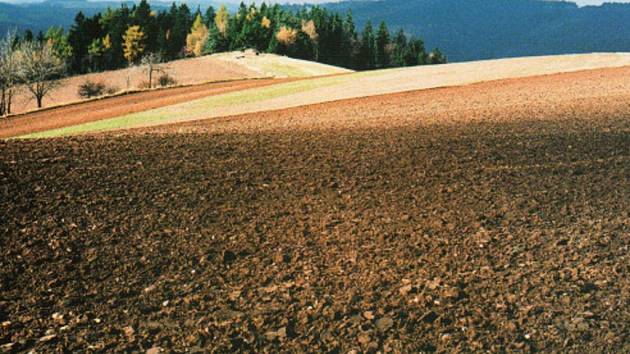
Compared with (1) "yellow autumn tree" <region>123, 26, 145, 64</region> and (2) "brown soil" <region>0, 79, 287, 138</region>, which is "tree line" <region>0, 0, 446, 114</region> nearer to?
(1) "yellow autumn tree" <region>123, 26, 145, 64</region>

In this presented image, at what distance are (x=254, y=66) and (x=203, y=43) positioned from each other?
3613 centimetres

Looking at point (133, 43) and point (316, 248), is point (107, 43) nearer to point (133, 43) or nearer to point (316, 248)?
point (133, 43)

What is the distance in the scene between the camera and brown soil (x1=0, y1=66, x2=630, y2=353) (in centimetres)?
567

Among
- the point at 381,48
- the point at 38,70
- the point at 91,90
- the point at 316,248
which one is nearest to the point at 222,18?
the point at 381,48

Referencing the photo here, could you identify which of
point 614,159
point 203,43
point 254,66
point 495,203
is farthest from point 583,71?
point 203,43

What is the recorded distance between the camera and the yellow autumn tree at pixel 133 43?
107812 mm

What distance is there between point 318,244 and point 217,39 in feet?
380

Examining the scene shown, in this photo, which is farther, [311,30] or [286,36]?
[311,30]

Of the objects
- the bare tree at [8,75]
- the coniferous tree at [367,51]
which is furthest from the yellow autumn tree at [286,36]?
the bare tree at [8,75]

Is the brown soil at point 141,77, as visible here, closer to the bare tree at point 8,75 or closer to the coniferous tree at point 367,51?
the bare tree at point 8,75

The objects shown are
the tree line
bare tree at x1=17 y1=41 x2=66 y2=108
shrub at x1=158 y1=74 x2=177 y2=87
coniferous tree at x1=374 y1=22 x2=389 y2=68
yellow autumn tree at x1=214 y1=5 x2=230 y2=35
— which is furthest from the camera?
yellow autumn tree at x1=214 y1=5 x2=230 y2=35

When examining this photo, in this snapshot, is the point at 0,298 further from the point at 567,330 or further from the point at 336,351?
the point at 567,330

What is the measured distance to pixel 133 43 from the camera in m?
109

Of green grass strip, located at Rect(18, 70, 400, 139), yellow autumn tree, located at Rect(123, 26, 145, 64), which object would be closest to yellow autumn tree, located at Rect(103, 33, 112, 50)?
yellow autumn tree, located at Rect(123, 26, 145, 64)
